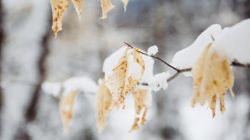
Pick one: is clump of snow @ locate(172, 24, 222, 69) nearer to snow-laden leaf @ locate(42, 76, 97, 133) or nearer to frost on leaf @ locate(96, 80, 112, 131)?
frost on leaf @ locate(96, 80, 112, 131)

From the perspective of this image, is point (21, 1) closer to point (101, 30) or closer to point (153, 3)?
point (101, 30)

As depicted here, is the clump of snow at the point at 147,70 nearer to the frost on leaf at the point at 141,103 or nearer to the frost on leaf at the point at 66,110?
the frost on leaf at the point at 141,103

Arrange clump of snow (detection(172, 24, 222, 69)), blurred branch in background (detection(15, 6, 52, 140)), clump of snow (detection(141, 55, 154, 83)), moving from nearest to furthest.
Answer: clump of snow (detection(172, 24, 222, 69)) → clump of snow (detection(141, 55, 154, 83)) → blurred branch in background (detection(15, 6, 52, 140))

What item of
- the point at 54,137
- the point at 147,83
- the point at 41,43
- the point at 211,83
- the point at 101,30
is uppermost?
the point at 101,30

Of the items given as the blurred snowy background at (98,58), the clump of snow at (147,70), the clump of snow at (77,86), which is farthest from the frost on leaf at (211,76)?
the blurred snowy background at (98,58)

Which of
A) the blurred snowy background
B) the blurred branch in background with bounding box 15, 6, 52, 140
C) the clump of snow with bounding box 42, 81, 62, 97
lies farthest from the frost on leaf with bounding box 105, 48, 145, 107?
the blurred snowy background

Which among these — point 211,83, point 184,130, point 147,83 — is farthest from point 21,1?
point 211,83

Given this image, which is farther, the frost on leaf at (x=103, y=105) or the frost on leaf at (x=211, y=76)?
the frost on leaf at (x=103, y=105)
